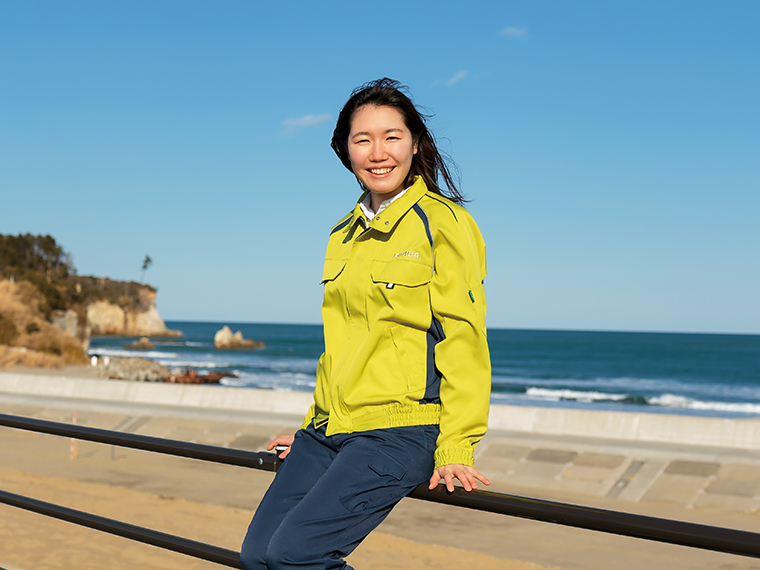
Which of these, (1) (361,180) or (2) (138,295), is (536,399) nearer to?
(1) (361,180)

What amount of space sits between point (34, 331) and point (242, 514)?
107 feet

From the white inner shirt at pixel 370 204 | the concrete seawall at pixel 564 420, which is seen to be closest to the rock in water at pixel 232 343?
the concrete seawall at pixel 564 420

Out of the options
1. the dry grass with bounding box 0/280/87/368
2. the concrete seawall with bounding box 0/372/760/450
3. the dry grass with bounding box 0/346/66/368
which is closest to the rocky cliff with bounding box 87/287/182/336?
the dry grass with bounding box 0/280/87/368

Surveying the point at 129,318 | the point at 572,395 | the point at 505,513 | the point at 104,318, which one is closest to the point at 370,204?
the point at 505,513

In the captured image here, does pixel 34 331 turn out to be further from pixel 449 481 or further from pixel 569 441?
pixel 449 481

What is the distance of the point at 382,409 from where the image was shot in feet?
5.75

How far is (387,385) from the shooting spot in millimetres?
1753

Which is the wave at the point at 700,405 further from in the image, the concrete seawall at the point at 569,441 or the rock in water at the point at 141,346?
the rock in water at the point at 141,346

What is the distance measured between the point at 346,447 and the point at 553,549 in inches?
262

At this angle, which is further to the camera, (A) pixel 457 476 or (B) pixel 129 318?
(B) pixel 129 318

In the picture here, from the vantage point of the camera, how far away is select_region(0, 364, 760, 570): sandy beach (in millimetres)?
7035

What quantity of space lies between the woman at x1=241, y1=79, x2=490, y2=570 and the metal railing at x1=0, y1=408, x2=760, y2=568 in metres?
0.08

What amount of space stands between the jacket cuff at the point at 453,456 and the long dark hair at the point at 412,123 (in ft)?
2.49

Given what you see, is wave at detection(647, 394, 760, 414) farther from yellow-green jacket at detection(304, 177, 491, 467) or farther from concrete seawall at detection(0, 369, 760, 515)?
yellow-green jacket at detection(304, 177, 491, 467)
